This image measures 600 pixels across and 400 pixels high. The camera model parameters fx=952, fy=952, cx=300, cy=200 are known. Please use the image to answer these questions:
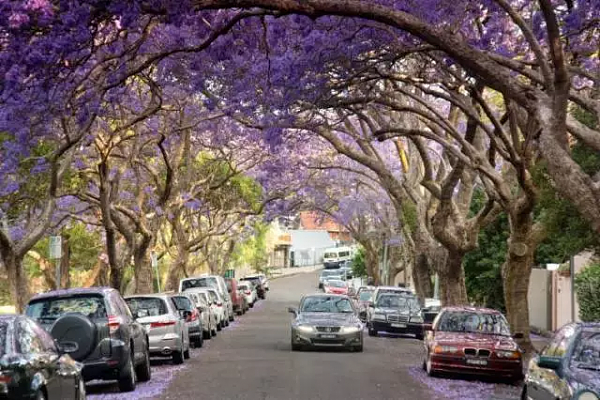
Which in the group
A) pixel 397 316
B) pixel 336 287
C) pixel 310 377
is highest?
pixel 336 287

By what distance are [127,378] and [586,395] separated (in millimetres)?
8002

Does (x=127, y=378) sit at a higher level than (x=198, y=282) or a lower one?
lower

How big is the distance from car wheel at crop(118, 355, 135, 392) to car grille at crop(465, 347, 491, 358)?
→ 6299mm

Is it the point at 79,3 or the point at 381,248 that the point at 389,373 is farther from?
the point at 381,248

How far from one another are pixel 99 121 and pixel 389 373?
11.3 m

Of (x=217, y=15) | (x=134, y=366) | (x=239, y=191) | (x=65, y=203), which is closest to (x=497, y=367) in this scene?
(x=134, y=366)

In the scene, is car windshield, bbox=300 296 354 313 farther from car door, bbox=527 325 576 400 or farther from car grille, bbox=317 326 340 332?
car door, bbox=527 325 576 400

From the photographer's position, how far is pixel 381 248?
69000 mm

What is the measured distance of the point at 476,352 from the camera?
17703 mm

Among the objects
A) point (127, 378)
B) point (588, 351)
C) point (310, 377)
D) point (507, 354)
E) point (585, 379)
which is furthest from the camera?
point (507, 354)

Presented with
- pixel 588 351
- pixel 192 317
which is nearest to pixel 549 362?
pixel 588 351

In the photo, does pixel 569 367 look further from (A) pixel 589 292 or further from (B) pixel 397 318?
(B) pixel 397 318

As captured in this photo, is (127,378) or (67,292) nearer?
(67,292)

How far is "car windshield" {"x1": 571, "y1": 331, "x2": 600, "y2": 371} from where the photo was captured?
1051 cm
